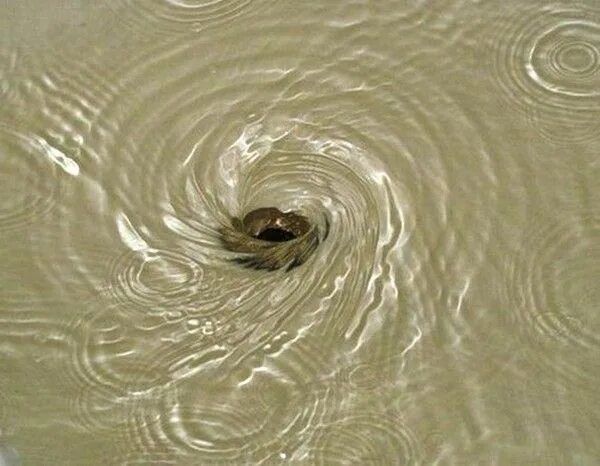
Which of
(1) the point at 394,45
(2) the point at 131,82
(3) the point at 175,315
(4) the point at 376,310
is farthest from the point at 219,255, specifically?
(1) the point at 394,45

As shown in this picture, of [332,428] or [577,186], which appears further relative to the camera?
[577,186]

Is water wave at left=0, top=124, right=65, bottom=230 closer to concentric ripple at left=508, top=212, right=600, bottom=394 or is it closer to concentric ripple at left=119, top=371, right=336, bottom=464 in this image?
concentric ripple at left=119, top=371, right=336, bottom=464

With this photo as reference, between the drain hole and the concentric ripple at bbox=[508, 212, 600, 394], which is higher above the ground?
the concentric ripple at bbox=[508, 212, 600, 394]

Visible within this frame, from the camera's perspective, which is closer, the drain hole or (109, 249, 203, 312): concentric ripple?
(109, 249, 203, 312): concentric ripple

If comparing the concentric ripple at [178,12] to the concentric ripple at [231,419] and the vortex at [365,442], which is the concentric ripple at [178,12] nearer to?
the concentric ripple at [231,419]

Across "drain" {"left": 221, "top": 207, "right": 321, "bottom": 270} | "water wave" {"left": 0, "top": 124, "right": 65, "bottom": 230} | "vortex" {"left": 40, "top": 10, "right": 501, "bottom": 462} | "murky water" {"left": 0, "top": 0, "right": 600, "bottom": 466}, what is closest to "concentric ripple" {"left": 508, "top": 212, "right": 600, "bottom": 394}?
"murky water" {"left": 0, "top": 0, "right": 600, "bottom": 466}

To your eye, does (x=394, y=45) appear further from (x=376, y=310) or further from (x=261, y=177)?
(x=376, y=310)

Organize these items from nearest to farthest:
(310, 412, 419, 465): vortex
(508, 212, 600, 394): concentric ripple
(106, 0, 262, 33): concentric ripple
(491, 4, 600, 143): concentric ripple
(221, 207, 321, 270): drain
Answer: (310, 412, 419, 465): vortex → (508, 212, 600, 394): concentric ripple → (221, 207, 321, 270): drain → (491, 4, 600, 143): concentric ripple → (106, 0, 262, 33): concentric ripple

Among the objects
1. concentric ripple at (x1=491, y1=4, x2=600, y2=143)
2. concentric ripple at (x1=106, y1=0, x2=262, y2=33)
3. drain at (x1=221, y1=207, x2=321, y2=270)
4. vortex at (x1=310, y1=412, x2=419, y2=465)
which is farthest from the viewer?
concentric ripple at (x1=106, y1=0, x2=262, y2=33)
